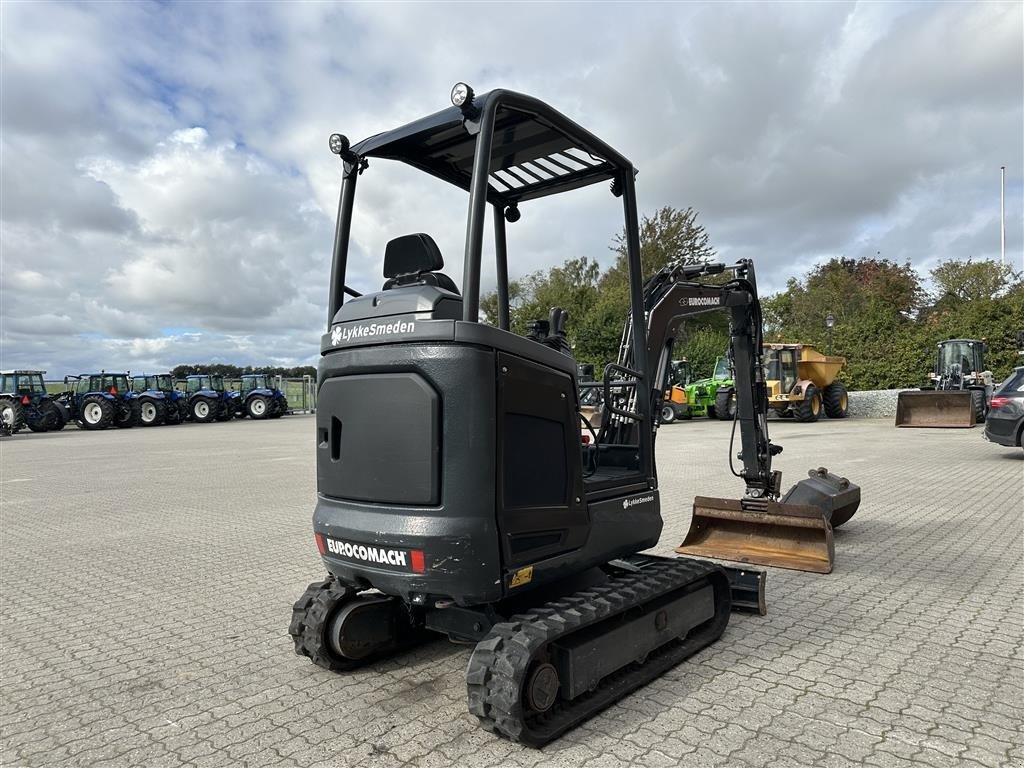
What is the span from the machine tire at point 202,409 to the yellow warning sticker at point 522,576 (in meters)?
30.7

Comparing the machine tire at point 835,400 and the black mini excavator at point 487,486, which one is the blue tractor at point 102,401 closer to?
the machine tire at point 835,400

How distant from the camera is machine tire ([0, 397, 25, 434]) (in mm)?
24344

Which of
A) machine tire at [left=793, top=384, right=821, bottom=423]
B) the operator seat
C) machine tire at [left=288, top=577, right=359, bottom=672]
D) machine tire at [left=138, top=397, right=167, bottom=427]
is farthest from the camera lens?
machine tire at [left=138, top=397, right=167, bottom=427]

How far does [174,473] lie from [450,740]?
11.8m

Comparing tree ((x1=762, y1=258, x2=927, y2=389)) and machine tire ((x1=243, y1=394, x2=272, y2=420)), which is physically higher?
tree ((x1=762, y1=258, x2=927, y2=389))

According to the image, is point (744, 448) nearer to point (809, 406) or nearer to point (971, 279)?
point (809, 406)

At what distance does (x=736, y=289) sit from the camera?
6160mm

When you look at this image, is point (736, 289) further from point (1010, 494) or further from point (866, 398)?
point (866, 398)

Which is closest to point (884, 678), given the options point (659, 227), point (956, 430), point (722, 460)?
point (722, 460)

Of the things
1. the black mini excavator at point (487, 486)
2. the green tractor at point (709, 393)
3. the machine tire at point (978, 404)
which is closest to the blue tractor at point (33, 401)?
the green tractor at point (709, 393)

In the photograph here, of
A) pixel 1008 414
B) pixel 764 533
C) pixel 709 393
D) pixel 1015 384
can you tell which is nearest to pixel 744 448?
pixel 764 533

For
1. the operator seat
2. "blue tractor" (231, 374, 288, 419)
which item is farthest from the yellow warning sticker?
"blue tractor" (231, 374, 288, 419)

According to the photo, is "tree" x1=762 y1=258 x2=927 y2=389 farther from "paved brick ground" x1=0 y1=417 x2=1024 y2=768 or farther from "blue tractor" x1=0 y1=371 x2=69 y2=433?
"blue tractor" x1=0 y1=371 x2=69 y2=433

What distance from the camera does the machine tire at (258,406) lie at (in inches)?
1294
